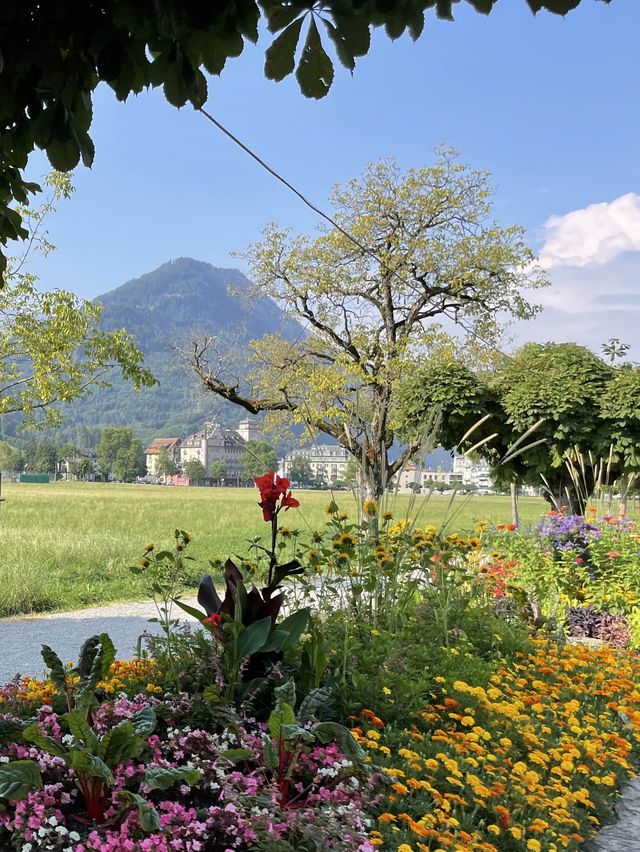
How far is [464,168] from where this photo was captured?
13.2 metres

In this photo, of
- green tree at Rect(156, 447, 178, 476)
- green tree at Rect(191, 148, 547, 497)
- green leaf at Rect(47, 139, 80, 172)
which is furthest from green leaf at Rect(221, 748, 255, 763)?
green tree at Rect(156, 447, 178, 476)

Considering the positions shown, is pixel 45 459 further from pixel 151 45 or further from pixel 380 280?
pixel 151 45

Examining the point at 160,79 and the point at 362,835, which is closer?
the point at 160,79

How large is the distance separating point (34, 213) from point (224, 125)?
6235mm

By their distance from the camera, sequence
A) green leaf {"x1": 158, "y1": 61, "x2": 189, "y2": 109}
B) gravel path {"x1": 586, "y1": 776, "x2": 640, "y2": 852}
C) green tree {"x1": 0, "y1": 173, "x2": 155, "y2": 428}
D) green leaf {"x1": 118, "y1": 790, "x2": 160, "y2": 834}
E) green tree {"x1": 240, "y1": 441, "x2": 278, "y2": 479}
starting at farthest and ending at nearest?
green tree {"x1": 0, "y1": 173, "x2": 155, "y2": 428}
green tree {"x1": 240, "y1": 441, "x2": 278, "y2": 479}
gravel path {"x1": 586, "y1": 776, "x2": 640, "y2": 852}
green leaf {"x1": 118, "y1": 790, "x2": 160, "y2": 834}
green leaf {"x1": 158, "y1": 61, "x2": 189, "y2": 109}

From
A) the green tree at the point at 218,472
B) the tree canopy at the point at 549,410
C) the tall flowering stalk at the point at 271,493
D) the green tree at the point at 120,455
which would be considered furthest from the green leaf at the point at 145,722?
the green tree at the point at 218,472

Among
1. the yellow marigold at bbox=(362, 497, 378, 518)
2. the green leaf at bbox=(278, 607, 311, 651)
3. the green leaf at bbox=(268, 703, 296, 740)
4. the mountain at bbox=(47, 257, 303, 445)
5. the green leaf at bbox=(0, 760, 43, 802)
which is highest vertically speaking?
the mountain at bbox=(47, 257, 303, 445)

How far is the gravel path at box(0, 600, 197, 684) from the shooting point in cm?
507

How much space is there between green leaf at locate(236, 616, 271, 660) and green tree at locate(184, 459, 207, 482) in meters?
54.4

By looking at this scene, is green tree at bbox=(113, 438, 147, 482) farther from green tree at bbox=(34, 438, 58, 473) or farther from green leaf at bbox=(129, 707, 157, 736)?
green leaf at bbox=(129, 707, 157, 736)

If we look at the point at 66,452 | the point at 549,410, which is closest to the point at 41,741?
the point at 549,410

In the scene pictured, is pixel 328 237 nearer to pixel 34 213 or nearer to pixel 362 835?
pixel 34 213

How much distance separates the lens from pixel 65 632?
605cm

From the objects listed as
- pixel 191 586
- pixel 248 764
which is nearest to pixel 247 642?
pixel 248 764
